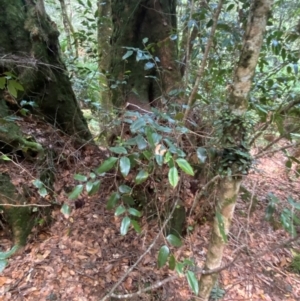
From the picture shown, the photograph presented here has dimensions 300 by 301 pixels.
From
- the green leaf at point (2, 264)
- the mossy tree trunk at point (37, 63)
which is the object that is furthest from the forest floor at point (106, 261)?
the green leaf at point (2, 264)

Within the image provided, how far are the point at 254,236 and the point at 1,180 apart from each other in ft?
9.15

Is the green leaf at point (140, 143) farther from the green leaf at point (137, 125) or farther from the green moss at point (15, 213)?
the green moss at point (15, 213)

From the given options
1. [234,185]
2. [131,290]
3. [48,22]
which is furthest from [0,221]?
[48,22]

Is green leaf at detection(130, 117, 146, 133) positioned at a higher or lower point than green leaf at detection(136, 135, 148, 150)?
higher

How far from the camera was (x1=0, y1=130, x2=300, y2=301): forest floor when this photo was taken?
2.15 meters

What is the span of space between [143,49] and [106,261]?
91.9 inches

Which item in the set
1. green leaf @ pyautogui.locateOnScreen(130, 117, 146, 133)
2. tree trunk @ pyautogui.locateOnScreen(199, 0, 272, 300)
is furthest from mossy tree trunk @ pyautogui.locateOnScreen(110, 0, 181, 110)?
green leaf @ pyautogui.locateOnScreen(130, 117, 146, 133)

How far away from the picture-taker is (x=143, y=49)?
2.97 m

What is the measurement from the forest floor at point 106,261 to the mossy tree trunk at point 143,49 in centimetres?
104

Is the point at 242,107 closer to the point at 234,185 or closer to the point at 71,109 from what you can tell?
the point at 234,185

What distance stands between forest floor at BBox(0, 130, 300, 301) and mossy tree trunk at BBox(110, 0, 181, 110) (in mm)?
1037

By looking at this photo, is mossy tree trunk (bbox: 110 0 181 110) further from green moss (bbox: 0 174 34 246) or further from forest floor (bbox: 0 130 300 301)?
green moss (bbox: 0 174 34 246)

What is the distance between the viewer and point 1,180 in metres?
2.35

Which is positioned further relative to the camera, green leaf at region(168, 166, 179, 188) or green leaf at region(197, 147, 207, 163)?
green leaf at region(197, 147, 207, 163)
